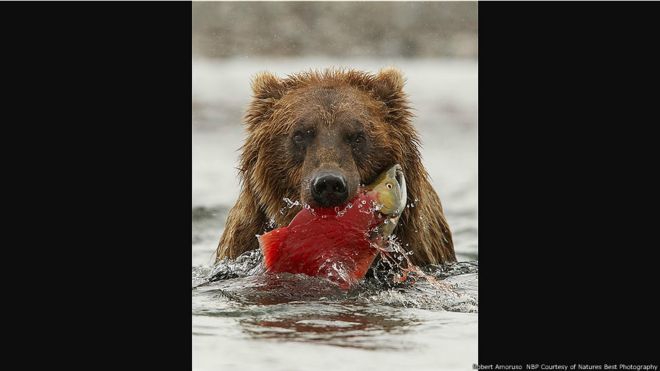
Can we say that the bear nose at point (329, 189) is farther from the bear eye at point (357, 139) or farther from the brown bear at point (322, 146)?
the bear eye at point (357, 139)

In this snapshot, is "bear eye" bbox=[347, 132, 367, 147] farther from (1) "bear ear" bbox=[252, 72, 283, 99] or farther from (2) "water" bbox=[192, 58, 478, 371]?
(2) "water" bbox=[192, 58, 478, 371]

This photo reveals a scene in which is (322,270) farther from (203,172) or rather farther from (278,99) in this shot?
(203,172)

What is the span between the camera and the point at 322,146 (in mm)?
6289

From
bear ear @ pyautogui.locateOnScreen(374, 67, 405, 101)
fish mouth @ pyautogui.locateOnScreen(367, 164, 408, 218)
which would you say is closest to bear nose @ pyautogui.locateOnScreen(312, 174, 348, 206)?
fish mouth @ pyautogui.locateOnScreen(367, 164, 408, 218)

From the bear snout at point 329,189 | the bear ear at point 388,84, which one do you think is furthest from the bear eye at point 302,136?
the bear ear at point 388,84

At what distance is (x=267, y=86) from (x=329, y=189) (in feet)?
4.10

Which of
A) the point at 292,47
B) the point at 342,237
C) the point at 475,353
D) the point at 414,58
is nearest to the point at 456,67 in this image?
the point at 414,58

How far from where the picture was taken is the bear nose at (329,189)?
597 cm

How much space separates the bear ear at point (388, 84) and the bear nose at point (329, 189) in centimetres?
100

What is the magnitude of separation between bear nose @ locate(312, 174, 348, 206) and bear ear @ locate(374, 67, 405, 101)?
1.00 meters

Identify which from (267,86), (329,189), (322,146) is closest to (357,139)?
(322,146)

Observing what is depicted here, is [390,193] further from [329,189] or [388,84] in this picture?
[388,84]

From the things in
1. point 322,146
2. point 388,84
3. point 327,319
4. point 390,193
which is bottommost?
point 327,319

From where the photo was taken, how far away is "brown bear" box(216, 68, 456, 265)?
6.32m
